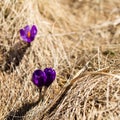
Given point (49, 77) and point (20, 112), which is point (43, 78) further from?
point (20, 112)

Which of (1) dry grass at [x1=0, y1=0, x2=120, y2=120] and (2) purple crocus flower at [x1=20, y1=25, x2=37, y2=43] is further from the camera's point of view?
(2) purple crocus flower at [x1=20, y1=25, x2=37, y2=43]

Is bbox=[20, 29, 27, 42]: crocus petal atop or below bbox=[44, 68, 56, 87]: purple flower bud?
atop

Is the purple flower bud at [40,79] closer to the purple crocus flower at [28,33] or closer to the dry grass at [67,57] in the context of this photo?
the dry grass at [67,57]

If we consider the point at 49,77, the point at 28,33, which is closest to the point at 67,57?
the point at 28,33

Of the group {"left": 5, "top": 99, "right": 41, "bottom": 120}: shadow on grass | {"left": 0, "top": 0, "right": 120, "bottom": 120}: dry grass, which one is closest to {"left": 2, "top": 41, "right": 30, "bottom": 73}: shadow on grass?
{"left": 0, "top": 0, "right": 120, "bottom": 120}: dry grass

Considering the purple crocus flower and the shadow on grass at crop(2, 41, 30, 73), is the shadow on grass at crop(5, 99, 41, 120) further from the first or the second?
the purple crocus flower

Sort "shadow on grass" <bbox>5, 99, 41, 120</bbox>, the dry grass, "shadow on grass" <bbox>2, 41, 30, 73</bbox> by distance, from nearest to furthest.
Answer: the dry grass < "shadow on grass" <bbox>5, 99, 41, 120</bbox> < "shadow on grass" <bbox>2, 41, 30, 73</bbox>
